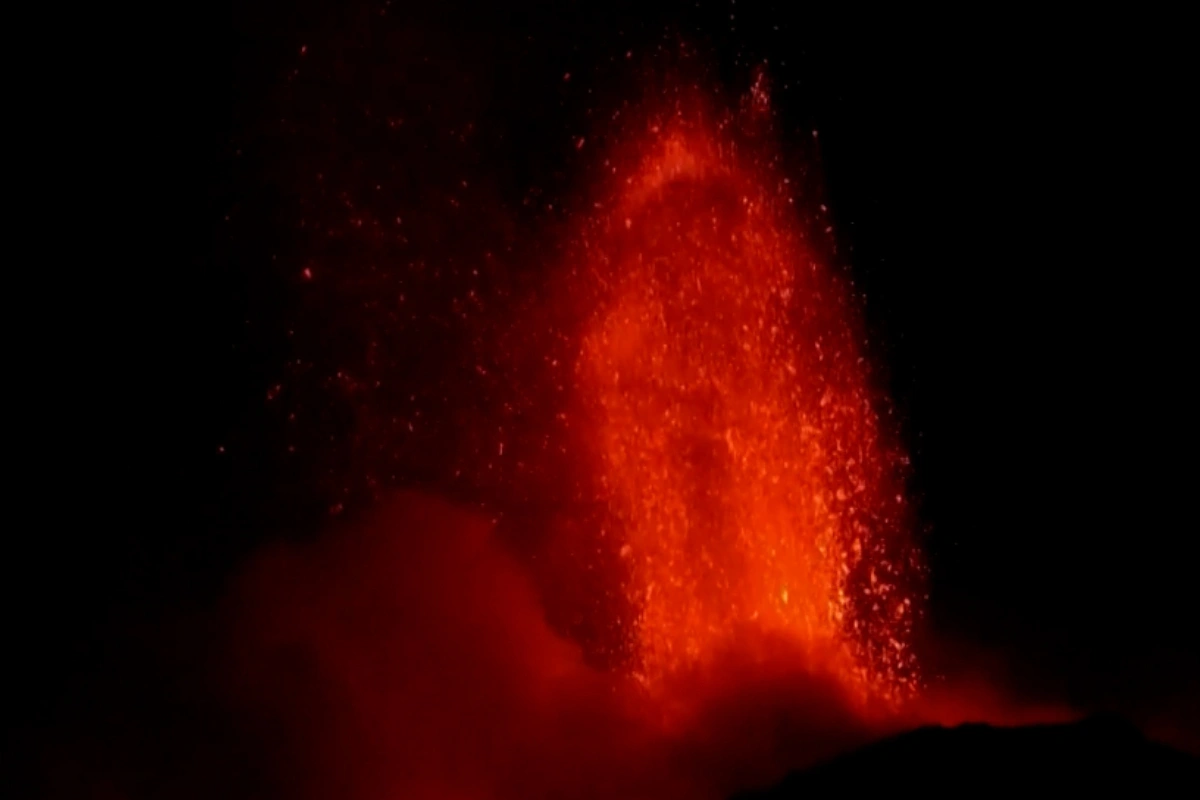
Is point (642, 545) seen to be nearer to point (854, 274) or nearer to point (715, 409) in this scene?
point (715, 409)

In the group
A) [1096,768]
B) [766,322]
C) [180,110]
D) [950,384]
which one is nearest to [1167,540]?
[950,384]

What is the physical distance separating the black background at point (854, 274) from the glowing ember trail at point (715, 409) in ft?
3.92

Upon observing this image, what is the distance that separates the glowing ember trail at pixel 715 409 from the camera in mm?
11008

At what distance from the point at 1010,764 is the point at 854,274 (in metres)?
7.89

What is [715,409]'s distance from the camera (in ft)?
36.3

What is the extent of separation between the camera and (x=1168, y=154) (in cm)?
1345

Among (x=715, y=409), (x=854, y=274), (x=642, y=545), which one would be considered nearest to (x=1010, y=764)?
(x=715, y=409)

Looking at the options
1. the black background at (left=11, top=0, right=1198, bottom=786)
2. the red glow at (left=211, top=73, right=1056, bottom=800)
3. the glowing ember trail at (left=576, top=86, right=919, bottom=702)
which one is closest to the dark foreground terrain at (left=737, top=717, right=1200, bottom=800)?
the red glow at (left=211, top=73, right=1056, bottom=800)

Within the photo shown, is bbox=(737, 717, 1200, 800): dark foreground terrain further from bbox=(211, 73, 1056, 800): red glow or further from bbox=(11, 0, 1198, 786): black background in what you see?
bbox=(11, 0, 1198, 786): black background

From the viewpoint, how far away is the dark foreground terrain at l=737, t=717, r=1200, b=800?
532cm

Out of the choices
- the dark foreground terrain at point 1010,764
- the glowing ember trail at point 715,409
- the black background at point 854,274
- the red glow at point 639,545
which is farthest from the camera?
the black background at point 854,274

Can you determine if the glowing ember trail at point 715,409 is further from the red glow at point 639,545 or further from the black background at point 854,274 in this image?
the black background at point 854,274

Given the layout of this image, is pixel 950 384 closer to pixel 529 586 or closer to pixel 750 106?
pixel 750 106

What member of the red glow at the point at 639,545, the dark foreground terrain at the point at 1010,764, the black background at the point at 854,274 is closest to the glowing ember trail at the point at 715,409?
the red glow at the point at 639,545
